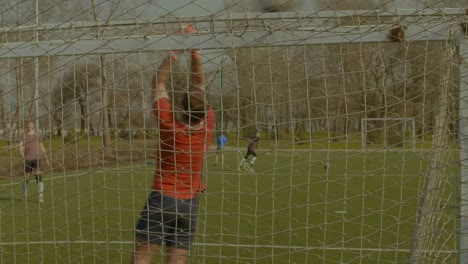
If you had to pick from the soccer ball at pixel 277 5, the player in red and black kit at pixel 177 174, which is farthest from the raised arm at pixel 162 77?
the soccer ball at pixel 277 5

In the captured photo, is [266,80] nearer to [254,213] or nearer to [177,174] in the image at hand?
[177,174]

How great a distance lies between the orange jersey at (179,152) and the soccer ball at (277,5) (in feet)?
2.35

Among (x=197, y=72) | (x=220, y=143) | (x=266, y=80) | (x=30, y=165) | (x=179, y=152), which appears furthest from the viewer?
(x=30, y=165)

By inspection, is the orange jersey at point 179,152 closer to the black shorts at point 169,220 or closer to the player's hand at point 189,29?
the black shorts at point 169,220

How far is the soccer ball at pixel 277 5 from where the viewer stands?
13.8 ft

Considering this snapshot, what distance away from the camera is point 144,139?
14.9 ft

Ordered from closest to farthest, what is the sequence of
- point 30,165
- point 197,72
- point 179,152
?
point 179,152 < point 197,72 < point 30,165

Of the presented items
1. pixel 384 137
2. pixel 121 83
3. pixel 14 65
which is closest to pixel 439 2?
pixel 384 137

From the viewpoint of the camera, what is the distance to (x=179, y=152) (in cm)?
400

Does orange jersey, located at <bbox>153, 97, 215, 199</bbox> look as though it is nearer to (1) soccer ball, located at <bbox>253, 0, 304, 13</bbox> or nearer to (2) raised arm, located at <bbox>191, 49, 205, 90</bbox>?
(2) raised arm, located at <bbox>191, 49, 205, 90</bbox>

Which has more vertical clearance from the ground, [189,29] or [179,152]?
[189,29]

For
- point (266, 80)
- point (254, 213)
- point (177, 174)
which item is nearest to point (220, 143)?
point (266, 80)

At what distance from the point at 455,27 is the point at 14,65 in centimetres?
273

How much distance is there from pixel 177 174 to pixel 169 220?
0.86 ft
